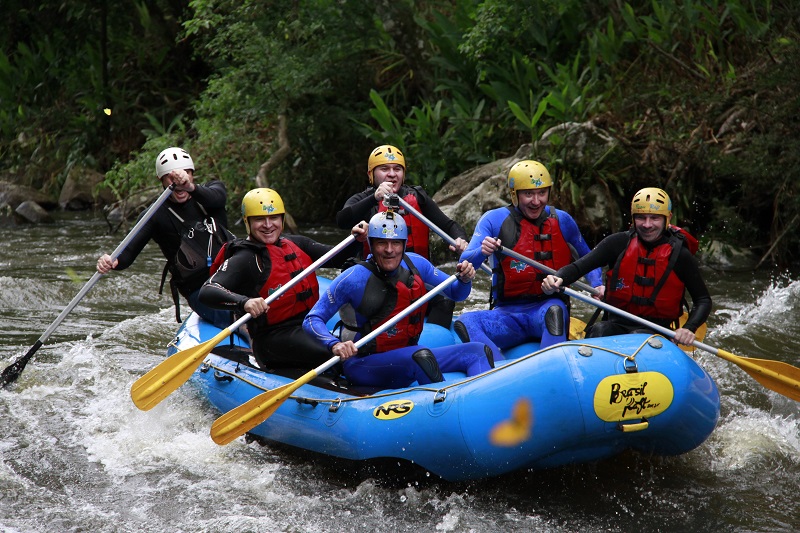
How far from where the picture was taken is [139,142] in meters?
17.0

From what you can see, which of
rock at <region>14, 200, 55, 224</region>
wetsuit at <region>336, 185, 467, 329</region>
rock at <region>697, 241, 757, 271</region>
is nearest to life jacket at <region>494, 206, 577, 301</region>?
wetsuit at <region>336, 185, 467, 329</region>

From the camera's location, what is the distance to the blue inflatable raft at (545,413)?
4457mm

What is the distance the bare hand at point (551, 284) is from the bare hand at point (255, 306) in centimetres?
158

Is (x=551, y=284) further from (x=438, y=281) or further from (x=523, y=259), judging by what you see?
(x=438, y=281)

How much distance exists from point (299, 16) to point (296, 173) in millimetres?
2325

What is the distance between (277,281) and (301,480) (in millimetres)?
1192

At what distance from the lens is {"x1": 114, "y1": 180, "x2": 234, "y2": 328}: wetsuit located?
647 centimetres

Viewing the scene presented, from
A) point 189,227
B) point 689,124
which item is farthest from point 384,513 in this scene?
point 689,124

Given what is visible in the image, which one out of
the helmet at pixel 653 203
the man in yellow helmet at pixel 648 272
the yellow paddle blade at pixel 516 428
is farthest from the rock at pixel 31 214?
the yellow paddle blade at pixel 516 428

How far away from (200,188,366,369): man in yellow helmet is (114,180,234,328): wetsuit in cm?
75

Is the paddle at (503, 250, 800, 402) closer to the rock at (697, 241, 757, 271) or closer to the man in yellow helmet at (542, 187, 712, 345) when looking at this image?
the man in yellow helmet at (542, 187, 712, 345)

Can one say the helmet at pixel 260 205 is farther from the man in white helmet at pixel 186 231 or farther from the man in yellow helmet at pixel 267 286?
the man in white helmet at pixel 186 231

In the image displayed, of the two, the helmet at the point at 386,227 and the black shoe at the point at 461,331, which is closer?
the helmet at the point at 386,227

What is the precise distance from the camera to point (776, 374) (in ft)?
16.6
